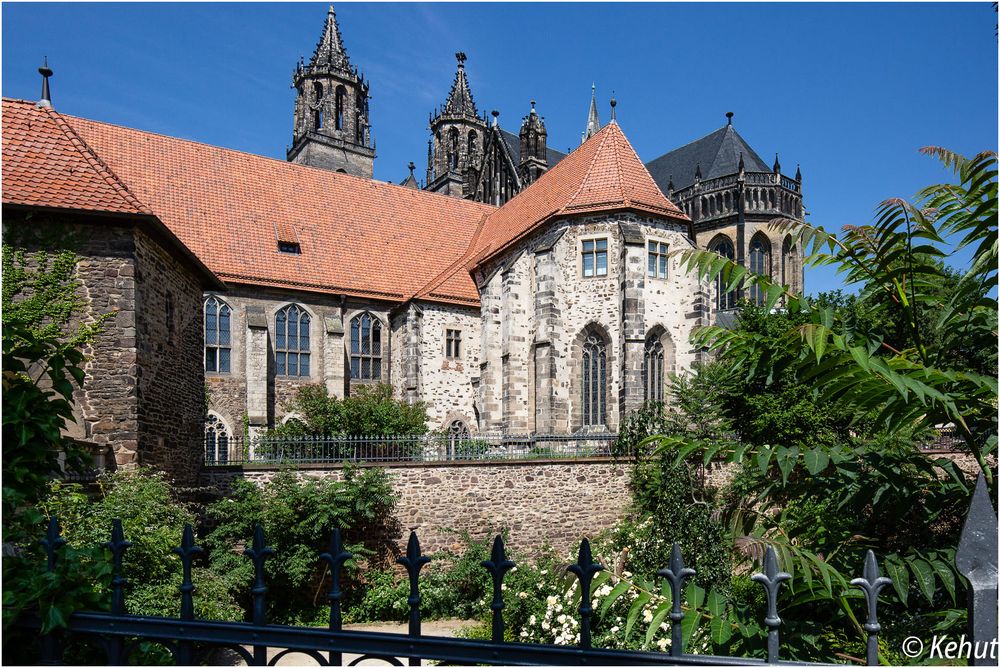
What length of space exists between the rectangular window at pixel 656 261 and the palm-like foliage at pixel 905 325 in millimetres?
18952

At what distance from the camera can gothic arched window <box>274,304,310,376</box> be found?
85.1 ft

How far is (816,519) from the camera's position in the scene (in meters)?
4.65

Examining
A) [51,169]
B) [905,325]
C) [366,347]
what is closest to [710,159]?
[366,347]

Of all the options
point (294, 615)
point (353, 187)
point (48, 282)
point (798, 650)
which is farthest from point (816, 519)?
point (353, 187)

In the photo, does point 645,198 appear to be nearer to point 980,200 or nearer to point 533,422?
point 533,422

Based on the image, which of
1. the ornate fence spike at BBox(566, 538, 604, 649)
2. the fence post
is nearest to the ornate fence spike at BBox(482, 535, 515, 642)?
the ornate fence spike at BBox(566, 538, 604, 649)

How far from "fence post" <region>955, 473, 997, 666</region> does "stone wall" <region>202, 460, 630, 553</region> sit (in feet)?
50.4

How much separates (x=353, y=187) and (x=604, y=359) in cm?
1470

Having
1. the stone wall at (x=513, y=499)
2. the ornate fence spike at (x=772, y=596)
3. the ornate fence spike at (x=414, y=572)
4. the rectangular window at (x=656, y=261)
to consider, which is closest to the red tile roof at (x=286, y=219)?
the rectangular window at (x=656, y=261)

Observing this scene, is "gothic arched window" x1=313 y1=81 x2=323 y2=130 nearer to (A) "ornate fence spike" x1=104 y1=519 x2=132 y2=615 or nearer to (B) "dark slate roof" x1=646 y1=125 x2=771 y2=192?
(B) "dark slate roof" x1=646 y1=125 x2=771 y2=192

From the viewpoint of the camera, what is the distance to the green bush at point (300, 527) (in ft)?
49.0

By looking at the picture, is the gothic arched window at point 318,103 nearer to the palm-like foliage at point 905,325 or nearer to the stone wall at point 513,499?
the stone wall at point 513,499

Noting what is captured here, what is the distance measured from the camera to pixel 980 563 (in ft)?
7.25

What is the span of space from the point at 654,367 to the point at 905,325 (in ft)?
64.0
